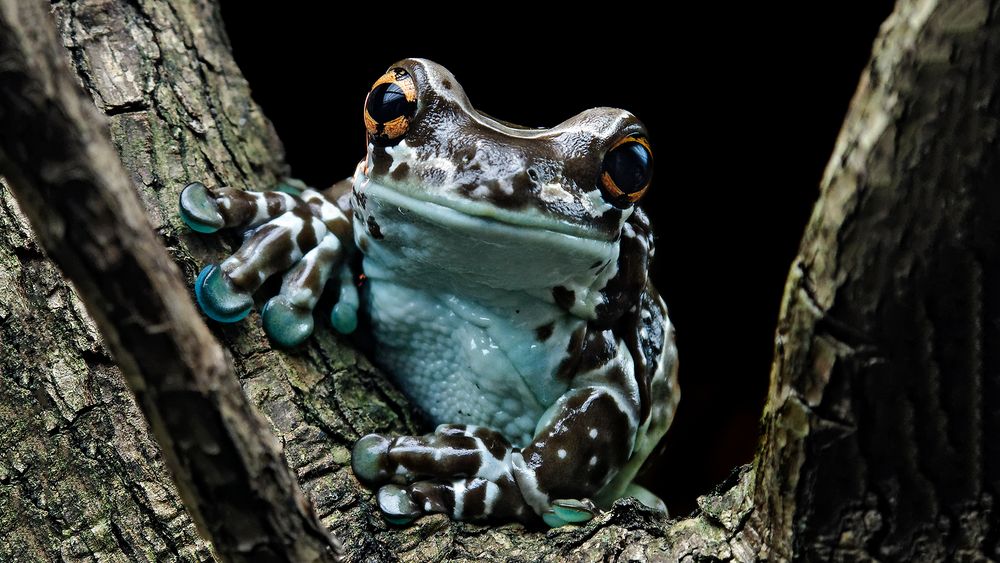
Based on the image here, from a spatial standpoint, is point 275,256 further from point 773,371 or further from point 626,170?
point 773,371

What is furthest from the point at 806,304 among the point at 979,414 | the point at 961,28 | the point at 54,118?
the point at 54,118

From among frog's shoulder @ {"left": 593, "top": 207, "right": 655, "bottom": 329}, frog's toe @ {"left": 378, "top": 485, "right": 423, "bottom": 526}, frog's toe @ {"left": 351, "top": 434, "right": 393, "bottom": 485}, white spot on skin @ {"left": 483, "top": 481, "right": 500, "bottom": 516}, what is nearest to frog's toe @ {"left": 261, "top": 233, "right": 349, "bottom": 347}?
frog's toe @ {"left": 351, "top": 434, "right": 393, "bottom": 485}

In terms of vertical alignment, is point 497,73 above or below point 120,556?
above

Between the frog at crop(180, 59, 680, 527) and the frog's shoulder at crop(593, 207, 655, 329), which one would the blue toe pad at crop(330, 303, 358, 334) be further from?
the frog's shoulder at crop(593, 207, 655, 329)

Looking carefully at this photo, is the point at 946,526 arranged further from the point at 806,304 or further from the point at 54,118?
the point at 54,118

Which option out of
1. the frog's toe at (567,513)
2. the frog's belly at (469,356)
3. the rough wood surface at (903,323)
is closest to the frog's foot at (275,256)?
the frog's belly at (469,356)

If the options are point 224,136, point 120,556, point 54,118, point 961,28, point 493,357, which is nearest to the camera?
point 54,118

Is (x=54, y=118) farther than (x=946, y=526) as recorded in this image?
No

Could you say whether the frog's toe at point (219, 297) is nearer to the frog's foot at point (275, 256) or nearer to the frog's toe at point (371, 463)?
the frog's foot at point (275, 256)
